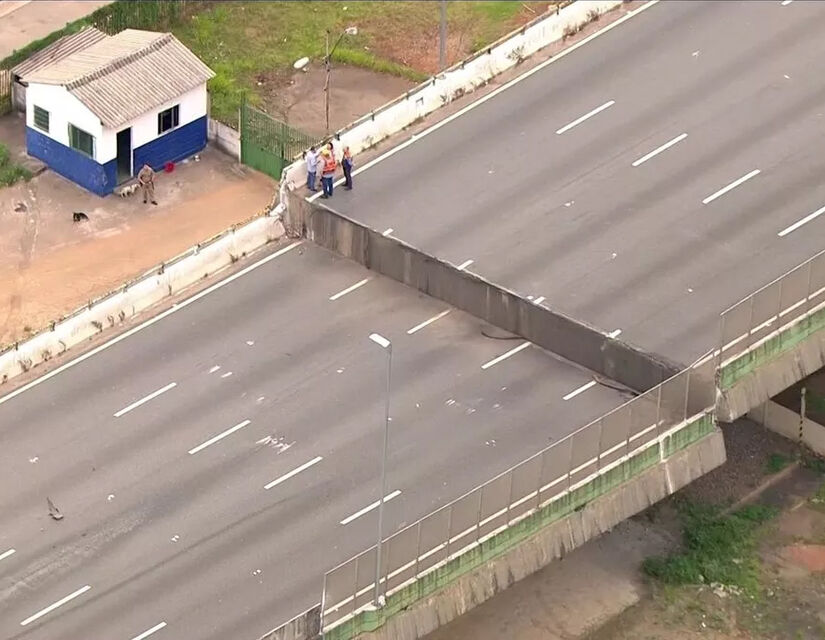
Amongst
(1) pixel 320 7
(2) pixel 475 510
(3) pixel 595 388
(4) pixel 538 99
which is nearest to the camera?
(2) pixel 475 510

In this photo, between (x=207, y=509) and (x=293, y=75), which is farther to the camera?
(x=293, y=75)

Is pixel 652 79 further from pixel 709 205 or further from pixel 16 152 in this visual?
pixel 16 152

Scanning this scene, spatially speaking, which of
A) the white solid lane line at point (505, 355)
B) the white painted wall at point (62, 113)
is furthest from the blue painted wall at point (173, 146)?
the white solid lane line at point (505, 355)

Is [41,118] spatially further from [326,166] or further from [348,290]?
[348,290]

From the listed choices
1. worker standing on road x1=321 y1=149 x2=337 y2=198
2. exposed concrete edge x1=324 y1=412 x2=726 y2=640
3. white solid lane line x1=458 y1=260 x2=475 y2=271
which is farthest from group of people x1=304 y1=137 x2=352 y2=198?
Result: exposed concrete edge x1=324 y1=412 x2=726 y2=640

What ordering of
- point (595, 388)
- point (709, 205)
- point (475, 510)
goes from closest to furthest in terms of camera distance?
point (475, 510) < point (595, 388) < point (709, 205)

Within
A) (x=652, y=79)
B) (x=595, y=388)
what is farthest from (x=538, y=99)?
(x=595, y=388)

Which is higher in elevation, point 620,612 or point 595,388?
point 595,388
